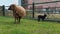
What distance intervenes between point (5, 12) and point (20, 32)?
1421 centimetres

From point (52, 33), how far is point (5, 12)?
14.4 metres

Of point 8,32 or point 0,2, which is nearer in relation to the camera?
point 8,32

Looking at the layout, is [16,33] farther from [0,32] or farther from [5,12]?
[5,12]

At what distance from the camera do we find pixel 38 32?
1004cm

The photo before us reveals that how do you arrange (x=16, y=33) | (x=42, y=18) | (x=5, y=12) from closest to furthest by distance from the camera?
(x=16, y=33) < (x=42, y=18) < (x=5, y=12)

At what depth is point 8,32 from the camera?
998 cm

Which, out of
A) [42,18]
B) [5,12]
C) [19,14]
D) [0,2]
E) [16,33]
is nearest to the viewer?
[16,33]

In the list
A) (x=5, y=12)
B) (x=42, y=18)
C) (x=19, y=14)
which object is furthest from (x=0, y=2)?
(x=19, y=14)

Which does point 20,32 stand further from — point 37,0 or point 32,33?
point 37,0

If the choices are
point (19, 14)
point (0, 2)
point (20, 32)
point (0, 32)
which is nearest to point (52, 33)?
point (20, 32)

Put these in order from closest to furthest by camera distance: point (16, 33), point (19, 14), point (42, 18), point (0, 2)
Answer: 1. point (16, 33)
2. point (19, 14)
3. point (42, 18)
4. point (0, 2)

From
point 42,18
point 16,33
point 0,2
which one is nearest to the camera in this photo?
point 16,33

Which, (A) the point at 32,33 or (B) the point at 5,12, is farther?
(B) the point at 5,12

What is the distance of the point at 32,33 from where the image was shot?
9742mm
